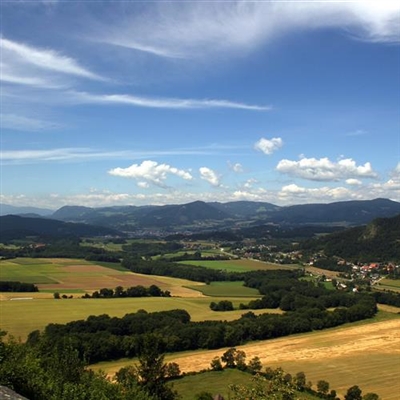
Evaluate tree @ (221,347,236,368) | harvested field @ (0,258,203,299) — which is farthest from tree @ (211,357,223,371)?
harvested field @ (0,258,203,299)

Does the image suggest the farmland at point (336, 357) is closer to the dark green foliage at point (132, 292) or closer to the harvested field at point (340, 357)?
the harvested field at point (340, 357)

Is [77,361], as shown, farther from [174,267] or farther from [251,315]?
[174,267]

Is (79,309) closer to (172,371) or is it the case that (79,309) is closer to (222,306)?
(222,306)

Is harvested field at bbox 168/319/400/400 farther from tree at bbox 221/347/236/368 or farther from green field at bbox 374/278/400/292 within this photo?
green field at bbox 374/278/400/292

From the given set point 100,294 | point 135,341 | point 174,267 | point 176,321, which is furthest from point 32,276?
point 135,341

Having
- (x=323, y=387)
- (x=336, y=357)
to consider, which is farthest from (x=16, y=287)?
(x=323, y=387)
